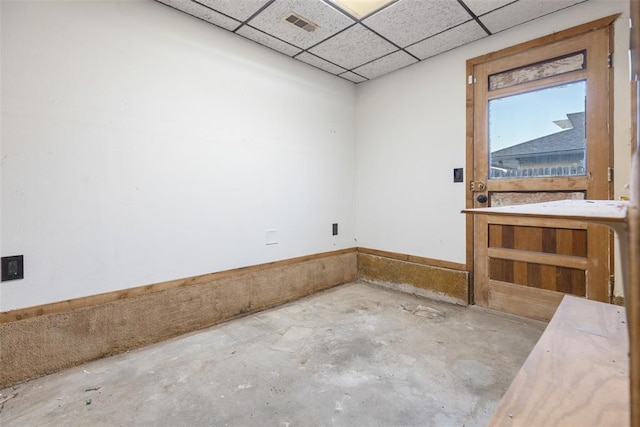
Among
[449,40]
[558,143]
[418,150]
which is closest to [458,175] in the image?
[418,150]

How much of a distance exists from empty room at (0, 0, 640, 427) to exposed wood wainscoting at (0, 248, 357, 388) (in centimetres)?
1

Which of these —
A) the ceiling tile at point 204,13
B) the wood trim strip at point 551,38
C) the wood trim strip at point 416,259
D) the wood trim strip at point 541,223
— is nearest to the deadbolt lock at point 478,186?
the wood trim strip at point 541,223

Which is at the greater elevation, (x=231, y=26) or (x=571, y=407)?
(x=231, y=26)

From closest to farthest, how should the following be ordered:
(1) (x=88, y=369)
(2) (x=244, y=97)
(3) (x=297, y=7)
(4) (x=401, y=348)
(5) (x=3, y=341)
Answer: (5) (x=3, y=341), (1) (x=88, y=369), (4) (x=401, y=348), (3) (x=297, y=7), (2) (x=244, y=97)

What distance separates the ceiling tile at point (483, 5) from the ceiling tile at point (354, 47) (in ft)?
2.46

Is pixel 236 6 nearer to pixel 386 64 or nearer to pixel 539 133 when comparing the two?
pixel 386 64

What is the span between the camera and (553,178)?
254cm

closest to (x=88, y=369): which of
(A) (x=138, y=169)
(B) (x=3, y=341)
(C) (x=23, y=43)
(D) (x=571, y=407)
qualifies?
(B) (x=3, y=341)

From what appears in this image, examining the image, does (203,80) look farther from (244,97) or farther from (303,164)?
(303,164)

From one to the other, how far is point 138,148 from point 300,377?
1.97 m

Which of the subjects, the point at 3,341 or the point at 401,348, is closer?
the point at 3,341

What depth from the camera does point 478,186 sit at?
2.96 meters

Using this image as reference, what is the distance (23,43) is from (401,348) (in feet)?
10.3

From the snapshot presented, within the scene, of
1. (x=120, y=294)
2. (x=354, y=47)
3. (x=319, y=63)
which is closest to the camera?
(x=120, y=294)
